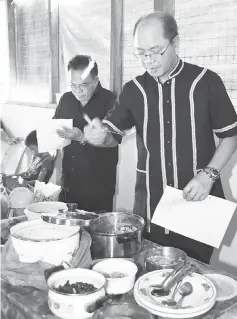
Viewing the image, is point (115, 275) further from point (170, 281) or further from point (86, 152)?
point (86, 152)

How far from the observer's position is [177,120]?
191 cm

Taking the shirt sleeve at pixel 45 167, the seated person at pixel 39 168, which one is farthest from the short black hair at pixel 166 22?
the shirt sleeve at pixel 45 167

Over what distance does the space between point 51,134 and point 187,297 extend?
4.09 ft

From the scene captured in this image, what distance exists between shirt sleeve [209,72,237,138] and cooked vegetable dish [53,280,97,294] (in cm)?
99

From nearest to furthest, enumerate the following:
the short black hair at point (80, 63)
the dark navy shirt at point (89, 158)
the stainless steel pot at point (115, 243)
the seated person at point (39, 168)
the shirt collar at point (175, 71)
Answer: the stainless steel pot at point (115, 243), the shirt collar at point (175, 71), the short black hair at point (80, 63), the dark navy shirt at point (89, 158), the seated person at point (39, 168)

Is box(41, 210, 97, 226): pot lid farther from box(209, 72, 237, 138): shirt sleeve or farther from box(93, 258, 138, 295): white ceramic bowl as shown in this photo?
box(209, 72, 237, 138): shirt sleeve

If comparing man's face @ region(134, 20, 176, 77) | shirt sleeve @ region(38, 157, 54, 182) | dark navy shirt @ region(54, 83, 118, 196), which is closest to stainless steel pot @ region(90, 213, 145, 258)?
man's face @ region(134, 20, 176, 77)

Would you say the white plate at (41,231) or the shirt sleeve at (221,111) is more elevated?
the shirt sleeve at (221,111)

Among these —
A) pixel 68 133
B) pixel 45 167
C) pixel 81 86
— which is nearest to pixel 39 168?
pixel 45 167

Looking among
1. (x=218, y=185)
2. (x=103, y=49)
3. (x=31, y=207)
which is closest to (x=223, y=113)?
(x=218, y=185)

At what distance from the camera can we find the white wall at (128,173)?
8.87ft

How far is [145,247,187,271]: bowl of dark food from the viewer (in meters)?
1.31

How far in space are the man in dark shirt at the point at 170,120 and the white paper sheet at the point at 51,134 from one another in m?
0.27

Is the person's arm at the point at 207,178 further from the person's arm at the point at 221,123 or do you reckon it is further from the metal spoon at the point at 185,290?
the metal spoon at the point at 185,290
